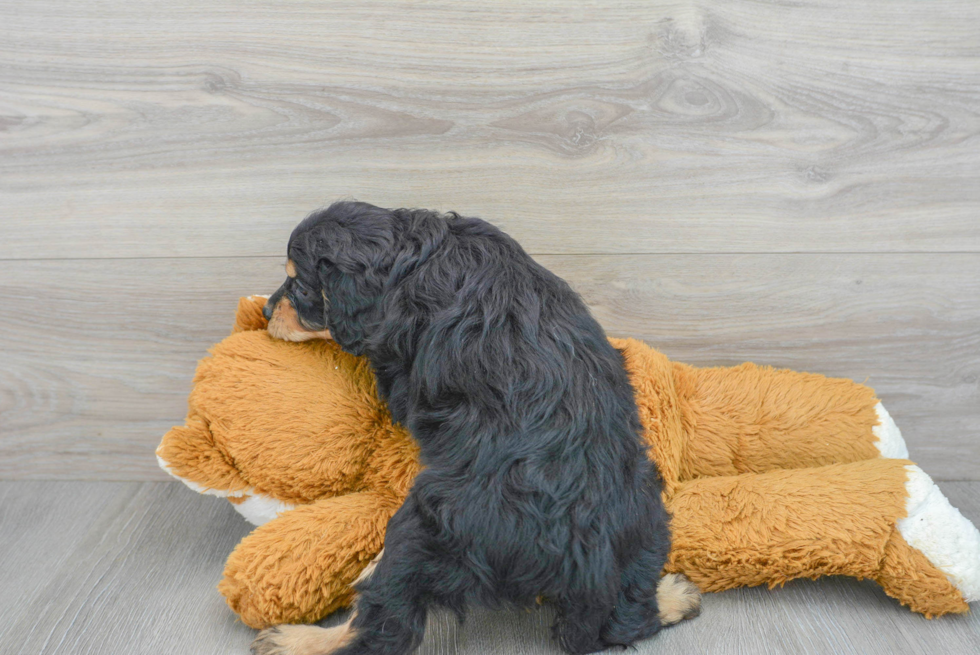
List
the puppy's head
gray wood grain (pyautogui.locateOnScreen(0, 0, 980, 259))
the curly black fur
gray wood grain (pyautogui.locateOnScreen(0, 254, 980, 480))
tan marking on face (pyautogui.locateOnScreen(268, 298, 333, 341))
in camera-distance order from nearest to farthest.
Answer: the curly black fur → the puppy's head → tan marking on face (pyautogui.locateOnScreen(268, 298, 333, 341)) → gray wood grain (pyautogui.locateOnScreen(0, 0, 980, 259)) → gray wood grain (pyautogui.locateOnScreen(0, 254, 980, 480))

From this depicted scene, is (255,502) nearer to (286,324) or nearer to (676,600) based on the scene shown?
(286,324)

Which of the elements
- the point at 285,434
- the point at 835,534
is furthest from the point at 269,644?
the point at 835,534

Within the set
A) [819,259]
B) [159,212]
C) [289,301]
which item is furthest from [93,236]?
[819,259]

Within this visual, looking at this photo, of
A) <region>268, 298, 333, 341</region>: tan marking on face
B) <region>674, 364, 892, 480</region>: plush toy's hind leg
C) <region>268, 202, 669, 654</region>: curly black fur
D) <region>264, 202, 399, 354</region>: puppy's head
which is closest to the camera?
<region>268, 202, 669, 654</region>: curly black fur

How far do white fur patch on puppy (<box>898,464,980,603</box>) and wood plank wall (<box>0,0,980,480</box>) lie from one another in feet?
1.71

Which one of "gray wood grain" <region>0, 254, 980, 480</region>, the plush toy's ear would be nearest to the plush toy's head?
the plush toy's ear

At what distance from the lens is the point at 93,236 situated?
6.17 feet

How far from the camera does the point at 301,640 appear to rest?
4.35 feet

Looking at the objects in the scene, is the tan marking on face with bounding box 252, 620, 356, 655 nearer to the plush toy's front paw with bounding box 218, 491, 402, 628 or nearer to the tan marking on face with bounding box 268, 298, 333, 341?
the plush toy's front paw with bounding box 218, 491, 402, 628

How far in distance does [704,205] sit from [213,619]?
1.45 metres

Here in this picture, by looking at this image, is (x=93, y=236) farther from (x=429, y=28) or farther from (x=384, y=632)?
(x=384, y=632)

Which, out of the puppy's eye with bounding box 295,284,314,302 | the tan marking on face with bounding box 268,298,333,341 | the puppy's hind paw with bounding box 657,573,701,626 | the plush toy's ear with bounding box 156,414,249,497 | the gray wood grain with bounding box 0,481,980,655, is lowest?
the gray wood grain with bounding box 0,481,980,655

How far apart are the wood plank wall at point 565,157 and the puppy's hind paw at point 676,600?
631 mm

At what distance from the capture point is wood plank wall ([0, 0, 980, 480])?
1.72m
